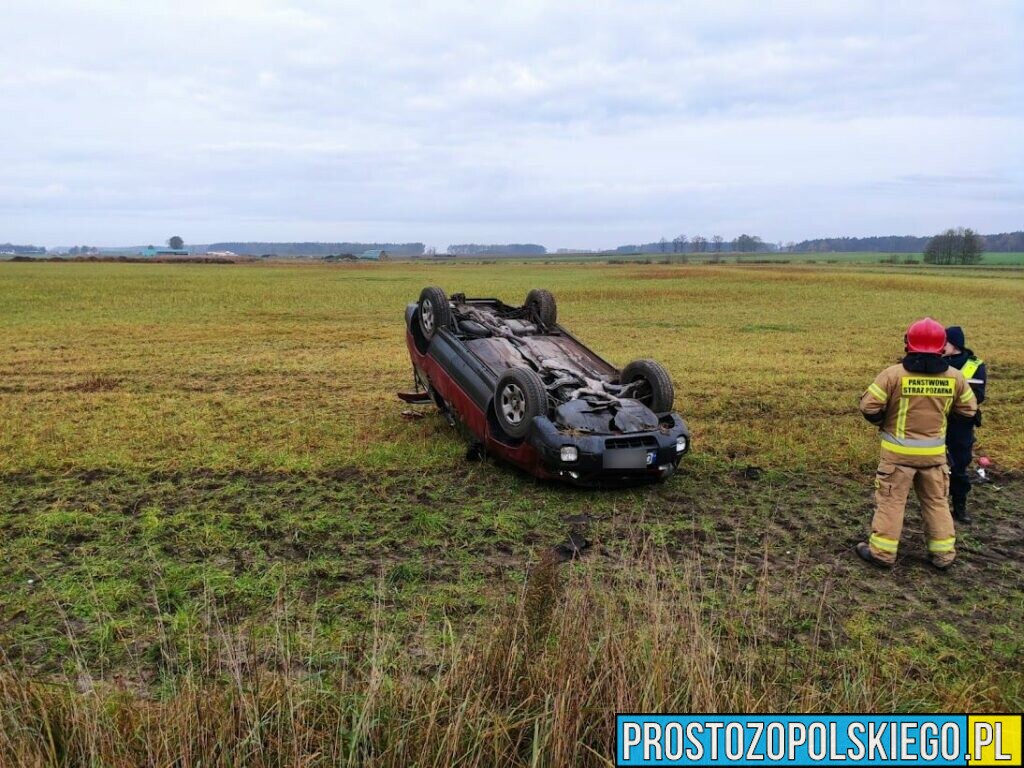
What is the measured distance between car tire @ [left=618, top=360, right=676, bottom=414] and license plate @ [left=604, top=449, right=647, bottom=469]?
870 millimetres

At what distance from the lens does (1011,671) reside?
3.80 m

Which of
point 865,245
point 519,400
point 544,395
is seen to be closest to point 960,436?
point 544,395

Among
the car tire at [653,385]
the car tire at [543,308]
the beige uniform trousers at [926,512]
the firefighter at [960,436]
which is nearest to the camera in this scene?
the beige uniform trousers at [926,512]

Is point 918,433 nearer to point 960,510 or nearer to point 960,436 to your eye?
point 960,436

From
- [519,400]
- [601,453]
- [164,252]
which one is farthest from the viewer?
[164,252]

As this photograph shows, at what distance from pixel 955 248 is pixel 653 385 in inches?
3779

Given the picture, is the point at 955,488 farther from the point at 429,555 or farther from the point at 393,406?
the point at 393,406

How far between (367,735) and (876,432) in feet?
26.3

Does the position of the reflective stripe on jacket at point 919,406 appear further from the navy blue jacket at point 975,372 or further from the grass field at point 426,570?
the navy blue jacket at point 975,372

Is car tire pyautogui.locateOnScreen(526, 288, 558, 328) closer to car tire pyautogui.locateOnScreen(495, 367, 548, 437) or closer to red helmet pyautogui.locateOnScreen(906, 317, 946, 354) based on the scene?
car tire pyautogui.locateOnScreen(495, 367, 548, 437)

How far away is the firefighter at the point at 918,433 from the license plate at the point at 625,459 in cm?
189

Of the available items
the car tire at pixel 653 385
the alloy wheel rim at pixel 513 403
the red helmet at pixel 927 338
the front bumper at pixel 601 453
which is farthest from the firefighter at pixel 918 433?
the alloy wheel rim at pixel 513 403

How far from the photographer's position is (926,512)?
5242 mm

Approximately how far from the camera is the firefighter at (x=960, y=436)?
605cm
